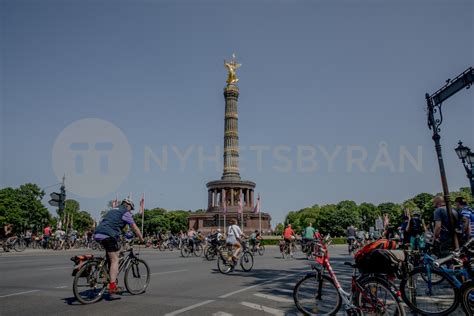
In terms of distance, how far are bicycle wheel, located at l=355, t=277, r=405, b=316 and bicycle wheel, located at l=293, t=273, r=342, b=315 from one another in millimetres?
529

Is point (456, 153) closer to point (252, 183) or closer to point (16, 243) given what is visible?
point (16, 243)

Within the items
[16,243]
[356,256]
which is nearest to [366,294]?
[356,256]

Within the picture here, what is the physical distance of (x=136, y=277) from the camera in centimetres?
817

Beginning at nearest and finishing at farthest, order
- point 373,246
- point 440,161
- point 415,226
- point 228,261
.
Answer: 1. point 373,246
2. point 415,226
3. point 440,161
4. point 228,261

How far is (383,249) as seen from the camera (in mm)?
5609

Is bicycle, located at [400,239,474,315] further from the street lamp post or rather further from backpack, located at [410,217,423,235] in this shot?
the street lamp post

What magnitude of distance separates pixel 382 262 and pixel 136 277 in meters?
5.24

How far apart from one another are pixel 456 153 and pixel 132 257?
1258 centimetres

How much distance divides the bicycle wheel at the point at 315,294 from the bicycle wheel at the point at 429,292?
144cm

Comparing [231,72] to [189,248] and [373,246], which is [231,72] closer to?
[189,248]

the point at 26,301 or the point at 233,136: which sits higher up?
the point at 233,136

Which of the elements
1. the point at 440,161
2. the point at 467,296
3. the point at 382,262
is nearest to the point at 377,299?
the point at 382,262

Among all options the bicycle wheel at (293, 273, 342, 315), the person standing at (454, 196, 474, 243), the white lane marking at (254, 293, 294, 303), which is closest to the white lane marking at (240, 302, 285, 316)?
the bicycle wheel at (293, 273, 342, 315)

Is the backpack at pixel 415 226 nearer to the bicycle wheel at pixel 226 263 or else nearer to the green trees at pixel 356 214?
the bicycle wheel at pixel 226 263
